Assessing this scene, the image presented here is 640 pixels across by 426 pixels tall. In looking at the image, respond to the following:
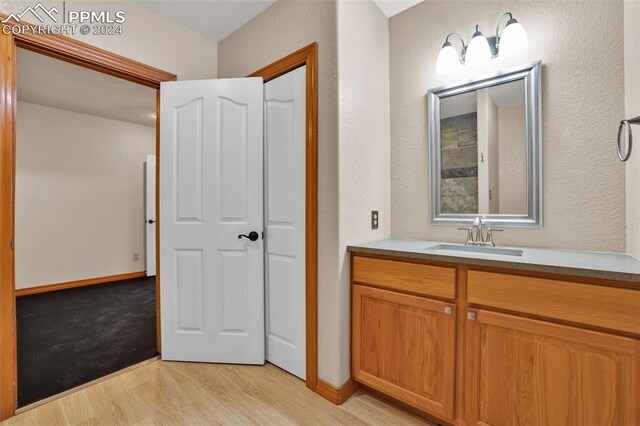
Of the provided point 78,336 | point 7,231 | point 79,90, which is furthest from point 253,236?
point 79,90

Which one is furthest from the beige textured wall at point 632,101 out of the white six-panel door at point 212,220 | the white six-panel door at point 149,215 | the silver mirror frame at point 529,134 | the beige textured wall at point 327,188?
the white six-panel door at point 149,215

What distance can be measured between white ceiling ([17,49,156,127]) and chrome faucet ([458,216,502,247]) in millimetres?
3676

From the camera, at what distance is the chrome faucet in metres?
1.77

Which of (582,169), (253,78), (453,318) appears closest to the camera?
(453,318)

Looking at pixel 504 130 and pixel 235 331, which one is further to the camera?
pixel 235 331

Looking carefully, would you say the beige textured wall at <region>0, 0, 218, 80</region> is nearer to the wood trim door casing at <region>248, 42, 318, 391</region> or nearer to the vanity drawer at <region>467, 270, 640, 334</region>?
the wood trim door casing at <region>248, 42, 318, 391</region>

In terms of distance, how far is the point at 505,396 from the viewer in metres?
1.25

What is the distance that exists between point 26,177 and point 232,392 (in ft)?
13.8

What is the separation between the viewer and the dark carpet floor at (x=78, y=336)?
1931 mm

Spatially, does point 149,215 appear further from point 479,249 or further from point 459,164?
point 479,249

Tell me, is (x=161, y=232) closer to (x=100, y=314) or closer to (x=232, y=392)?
(x=232, y=392)

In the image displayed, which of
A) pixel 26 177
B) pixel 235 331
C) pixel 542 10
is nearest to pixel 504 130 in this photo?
pixel 542 10

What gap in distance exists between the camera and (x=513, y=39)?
161 cm

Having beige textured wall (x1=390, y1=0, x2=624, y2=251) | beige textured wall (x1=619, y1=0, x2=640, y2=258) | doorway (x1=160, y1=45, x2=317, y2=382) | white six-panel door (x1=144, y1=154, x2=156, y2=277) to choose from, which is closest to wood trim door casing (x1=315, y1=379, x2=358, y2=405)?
doorway (x1=160, y1=45, x2=317, y2=382)
